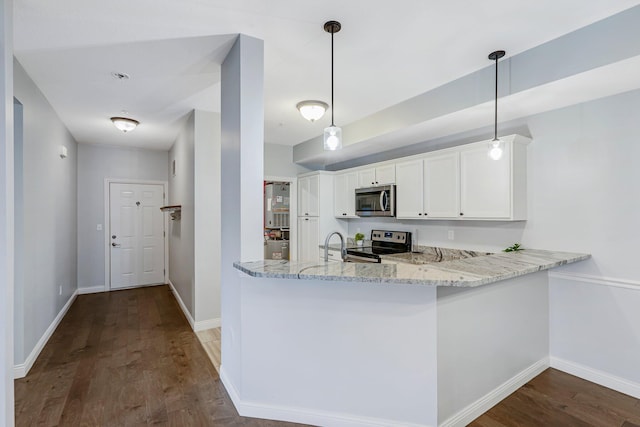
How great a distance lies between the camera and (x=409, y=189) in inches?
159

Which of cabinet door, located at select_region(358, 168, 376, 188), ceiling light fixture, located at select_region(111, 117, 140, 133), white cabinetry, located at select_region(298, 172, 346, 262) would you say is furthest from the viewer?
white cabinetry, located at select_region(298, 172, 346, 262)

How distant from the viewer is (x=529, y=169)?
315 cm

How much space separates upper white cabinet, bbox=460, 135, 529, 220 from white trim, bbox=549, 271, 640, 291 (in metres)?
0.60

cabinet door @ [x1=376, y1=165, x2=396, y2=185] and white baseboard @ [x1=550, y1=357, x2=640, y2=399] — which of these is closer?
white baseboard @ [x1=550, y1=357, x2=640, y2=399]

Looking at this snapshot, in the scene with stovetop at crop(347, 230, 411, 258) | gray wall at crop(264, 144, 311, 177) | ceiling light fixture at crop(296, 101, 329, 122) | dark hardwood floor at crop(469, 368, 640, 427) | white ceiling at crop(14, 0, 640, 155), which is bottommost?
dark hardwood floor at crop(469, 368, 640, 427)

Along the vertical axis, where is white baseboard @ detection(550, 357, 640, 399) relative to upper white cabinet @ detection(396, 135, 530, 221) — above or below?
below

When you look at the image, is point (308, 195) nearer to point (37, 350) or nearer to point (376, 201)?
point (376, 201)

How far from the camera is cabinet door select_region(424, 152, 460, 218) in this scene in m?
3.50

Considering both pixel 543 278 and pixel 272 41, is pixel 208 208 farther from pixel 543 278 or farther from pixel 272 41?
pixel 543 278

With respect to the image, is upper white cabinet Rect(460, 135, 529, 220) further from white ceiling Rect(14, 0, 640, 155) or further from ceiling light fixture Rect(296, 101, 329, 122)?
ceiling light fixture Rect(296, 101, 329, 122)

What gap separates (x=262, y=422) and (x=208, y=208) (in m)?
2.47

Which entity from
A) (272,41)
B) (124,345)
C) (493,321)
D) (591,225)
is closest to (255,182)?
(272,41)

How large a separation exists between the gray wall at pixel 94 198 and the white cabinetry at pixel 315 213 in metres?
3.28

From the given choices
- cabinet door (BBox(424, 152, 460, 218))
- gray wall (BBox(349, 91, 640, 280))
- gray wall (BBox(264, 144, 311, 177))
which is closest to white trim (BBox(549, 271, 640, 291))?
gray wall (BBox(349, 91, 640, 280))
